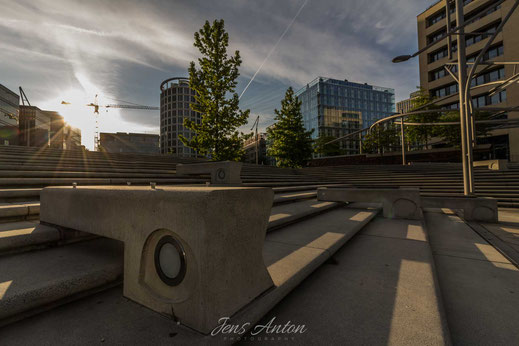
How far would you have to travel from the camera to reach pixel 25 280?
57.4 inches

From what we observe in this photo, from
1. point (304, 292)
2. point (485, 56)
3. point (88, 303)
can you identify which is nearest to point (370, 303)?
point (304, 292)

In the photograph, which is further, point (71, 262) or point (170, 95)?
point (170, 95)

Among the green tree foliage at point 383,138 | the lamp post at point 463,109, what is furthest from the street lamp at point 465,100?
the green tree foliage at point 383,138


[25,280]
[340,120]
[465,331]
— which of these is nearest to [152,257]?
[25,280]

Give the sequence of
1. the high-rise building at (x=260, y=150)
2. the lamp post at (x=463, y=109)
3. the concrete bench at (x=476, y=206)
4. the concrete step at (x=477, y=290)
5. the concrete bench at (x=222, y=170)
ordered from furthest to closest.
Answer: the high-rise building at (x=260, y=150)
the lamp post at (x=463, y=109)
the concrete bench at (x=222, y=170)
the concrete bench at (x=476, y=206)
the concrete step at (x=477, y=290)

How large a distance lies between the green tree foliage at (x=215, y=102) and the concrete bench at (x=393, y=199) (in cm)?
1231

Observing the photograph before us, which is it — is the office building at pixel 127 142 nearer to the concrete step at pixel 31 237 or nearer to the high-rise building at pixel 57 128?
the high-rise building at pixel 57 128

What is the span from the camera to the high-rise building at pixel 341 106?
70750 millimetres

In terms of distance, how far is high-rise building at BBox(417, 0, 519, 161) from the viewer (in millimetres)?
31875

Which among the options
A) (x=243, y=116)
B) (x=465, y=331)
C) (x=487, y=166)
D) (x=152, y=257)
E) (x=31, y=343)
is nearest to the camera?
(x=31, y=343)

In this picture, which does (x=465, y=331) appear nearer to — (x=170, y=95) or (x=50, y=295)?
(x=50, y=295)

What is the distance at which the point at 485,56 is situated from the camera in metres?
A: 36.4

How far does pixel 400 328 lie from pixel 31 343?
219 cm

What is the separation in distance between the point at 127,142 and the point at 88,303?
124159 millimetres
